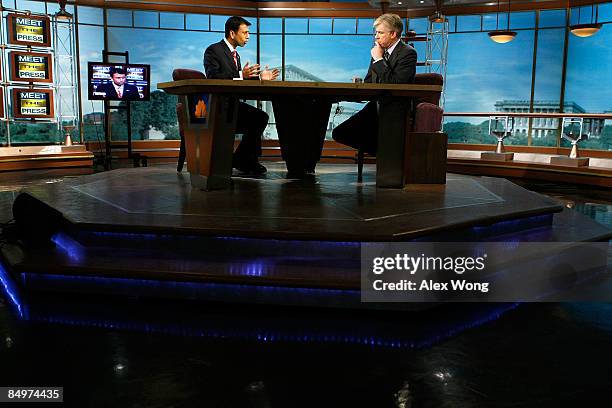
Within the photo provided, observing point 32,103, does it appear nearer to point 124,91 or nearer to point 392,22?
point 124,91

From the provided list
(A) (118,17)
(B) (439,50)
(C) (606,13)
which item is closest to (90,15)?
(A) (118,17)

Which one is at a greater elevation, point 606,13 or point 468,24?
point 468,24

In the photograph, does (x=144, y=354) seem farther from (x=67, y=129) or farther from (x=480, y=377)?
(x=67, y=129)

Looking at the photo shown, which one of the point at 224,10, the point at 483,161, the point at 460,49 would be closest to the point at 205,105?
the point at 483,161

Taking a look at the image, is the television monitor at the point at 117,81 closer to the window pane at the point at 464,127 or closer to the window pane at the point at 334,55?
the window pane at the point at 464,127

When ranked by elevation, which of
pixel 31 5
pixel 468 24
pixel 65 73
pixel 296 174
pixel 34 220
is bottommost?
pixel 34 220

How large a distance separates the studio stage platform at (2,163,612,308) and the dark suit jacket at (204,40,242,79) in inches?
52.9

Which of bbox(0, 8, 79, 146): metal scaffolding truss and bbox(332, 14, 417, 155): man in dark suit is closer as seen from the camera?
bbox(332, 14, 417, 155): man in dark suit

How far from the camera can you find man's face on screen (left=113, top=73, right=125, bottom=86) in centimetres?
897

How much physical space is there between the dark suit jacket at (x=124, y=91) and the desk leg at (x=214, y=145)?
5713 mm

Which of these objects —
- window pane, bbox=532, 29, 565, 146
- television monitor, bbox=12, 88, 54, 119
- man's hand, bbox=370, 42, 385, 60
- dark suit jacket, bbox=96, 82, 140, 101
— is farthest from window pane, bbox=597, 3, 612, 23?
man's hand, bbox=370, 42, 385, 60

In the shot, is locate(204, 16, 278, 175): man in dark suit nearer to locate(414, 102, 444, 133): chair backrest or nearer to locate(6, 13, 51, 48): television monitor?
locate(414, 102, 444, 133): chair backrest

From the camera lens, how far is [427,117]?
4.98 metres

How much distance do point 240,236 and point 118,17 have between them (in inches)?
395
